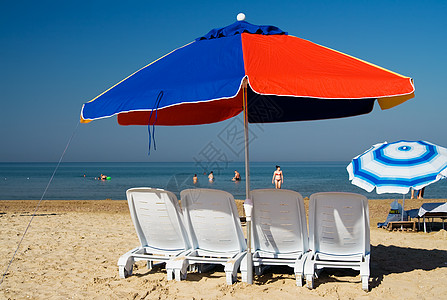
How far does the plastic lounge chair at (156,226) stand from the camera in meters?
4.20

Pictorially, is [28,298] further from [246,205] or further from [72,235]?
[72,235]

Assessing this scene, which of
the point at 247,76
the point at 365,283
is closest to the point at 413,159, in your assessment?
the point at 365,283

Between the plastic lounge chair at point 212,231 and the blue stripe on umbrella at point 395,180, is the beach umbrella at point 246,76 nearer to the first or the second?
the plastic lounge chair at point 212,231

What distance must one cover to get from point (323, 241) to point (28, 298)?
8.96 feet

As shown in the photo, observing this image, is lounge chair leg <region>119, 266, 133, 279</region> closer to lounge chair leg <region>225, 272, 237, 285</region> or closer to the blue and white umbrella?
lounge chair leg <region>225, 272, 237, 285</region>

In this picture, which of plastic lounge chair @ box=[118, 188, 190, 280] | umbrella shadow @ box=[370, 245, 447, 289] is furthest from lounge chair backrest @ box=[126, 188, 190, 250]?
umbrella shadow @ box=[370, 245, 447, 289]

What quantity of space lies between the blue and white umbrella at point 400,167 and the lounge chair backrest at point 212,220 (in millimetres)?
2314

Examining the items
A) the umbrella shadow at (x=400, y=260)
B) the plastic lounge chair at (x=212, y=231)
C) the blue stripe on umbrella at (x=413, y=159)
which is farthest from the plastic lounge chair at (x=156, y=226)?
the blue stripe on umbrella at (x=413, y=159)

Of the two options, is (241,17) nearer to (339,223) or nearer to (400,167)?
(339,223)

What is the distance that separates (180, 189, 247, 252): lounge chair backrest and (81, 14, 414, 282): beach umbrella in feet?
0.94

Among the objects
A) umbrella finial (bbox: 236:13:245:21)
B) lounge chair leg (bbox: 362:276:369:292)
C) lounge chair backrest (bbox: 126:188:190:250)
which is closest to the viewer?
lounge chair leg (bbox: 362:276:369:292)

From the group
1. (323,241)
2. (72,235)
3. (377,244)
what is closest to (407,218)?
(377,244)

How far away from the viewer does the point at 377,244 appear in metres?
6.30

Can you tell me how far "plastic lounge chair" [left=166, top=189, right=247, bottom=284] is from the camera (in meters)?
4.03
